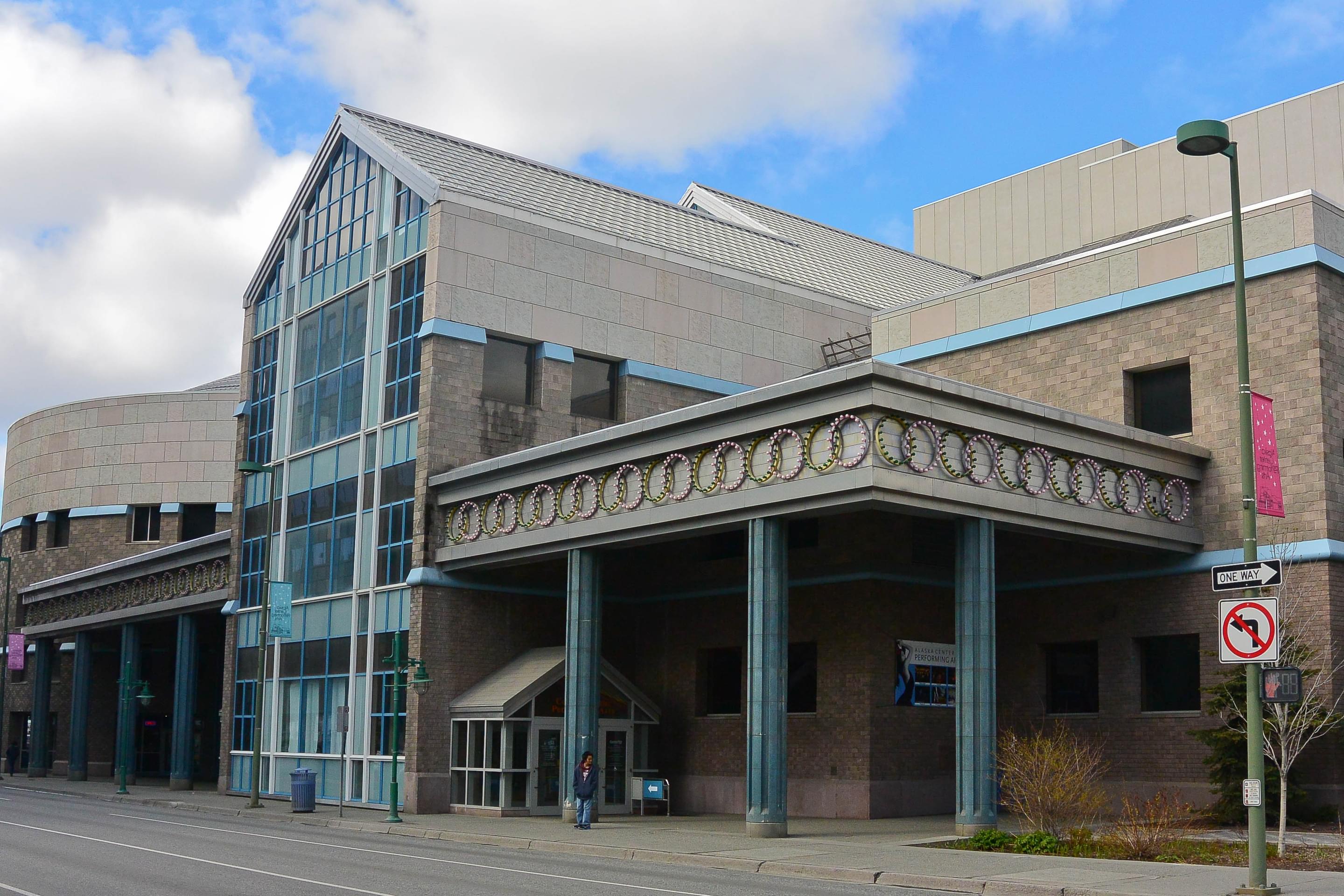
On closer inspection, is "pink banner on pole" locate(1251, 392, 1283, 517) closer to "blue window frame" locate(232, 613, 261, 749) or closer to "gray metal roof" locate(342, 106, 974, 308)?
"gray metal roof" locate(342, 106, 974, 308)

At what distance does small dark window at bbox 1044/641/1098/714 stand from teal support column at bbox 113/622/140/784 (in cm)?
3157

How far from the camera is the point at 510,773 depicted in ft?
108

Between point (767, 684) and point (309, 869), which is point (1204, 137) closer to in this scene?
point (767, 684)

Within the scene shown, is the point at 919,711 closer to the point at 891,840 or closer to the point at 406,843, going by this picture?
the point at 891,840

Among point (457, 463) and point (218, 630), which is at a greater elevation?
point (457, 463)

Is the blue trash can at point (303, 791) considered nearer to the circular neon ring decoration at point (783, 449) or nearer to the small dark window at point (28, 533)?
the circular neon ring decoration at point (783, 449)

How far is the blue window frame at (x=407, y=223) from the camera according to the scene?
121ft

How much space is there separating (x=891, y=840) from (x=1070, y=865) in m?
4.99

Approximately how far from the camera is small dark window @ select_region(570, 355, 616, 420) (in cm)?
3794

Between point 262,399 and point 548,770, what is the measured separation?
58.2ft

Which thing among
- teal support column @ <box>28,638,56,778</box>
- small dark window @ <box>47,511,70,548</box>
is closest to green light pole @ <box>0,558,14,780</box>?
teal support column @ <box>28,638,56,778</box>

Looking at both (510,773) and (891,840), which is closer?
(891,840)

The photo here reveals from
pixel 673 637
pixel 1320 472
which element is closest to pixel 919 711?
pixel 673 637

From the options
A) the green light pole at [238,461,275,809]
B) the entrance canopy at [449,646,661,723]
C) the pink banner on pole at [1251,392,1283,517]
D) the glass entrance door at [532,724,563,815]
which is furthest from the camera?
the green light pole at [238,461,275,809]
